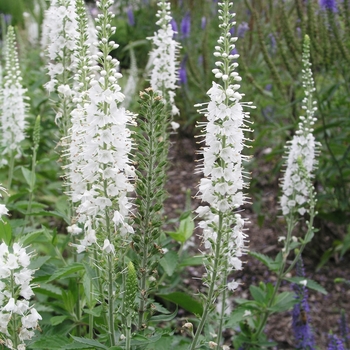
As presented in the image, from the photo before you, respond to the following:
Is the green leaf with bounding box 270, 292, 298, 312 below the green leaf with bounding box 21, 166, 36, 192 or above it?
below

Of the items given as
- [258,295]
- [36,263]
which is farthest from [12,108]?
[258,295]

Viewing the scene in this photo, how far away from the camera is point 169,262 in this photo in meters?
3.18

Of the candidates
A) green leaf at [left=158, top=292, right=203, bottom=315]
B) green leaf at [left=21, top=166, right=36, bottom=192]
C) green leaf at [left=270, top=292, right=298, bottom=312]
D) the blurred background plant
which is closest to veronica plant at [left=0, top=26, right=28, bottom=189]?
the blurred background plant

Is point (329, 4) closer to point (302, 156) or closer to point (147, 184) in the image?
point (302, 156)

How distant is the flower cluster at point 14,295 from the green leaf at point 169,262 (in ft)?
3.40

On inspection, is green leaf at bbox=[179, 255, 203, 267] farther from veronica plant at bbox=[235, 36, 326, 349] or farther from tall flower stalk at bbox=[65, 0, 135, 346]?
tall flower stalk at bbox=[65, 0, 135, 346]

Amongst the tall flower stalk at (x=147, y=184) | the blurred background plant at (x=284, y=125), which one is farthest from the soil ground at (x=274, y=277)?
the tall flower stalk at (x=147, y=184)

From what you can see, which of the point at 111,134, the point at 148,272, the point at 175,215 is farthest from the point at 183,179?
the point at 111,134

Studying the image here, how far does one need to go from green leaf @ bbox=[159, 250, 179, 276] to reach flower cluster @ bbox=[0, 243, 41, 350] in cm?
104

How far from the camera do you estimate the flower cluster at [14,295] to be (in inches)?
79.6

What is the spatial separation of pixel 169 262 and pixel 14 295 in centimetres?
124

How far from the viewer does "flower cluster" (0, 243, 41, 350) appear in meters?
2.02

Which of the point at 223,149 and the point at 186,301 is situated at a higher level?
the point at 223,149

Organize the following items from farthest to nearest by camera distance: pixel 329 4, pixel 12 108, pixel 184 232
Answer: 1. pixel 329 4
2. pixel 12 108
3. pixel 184 232
